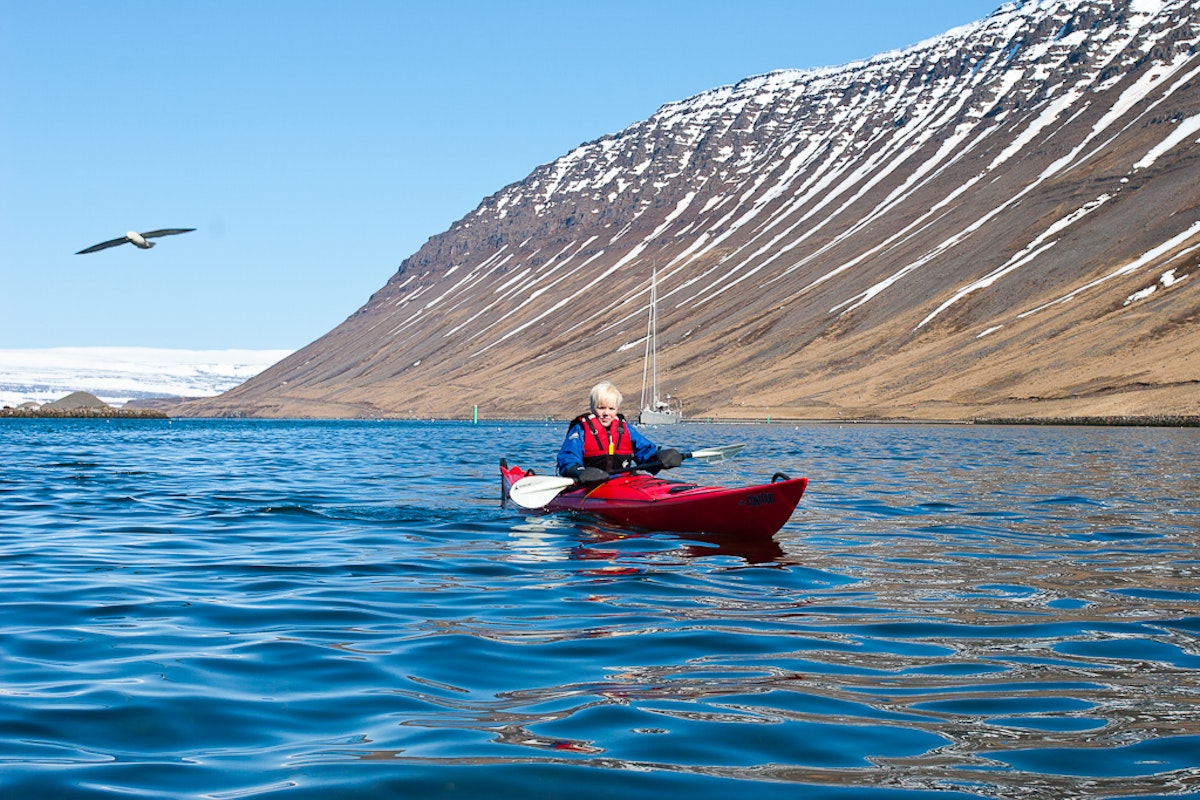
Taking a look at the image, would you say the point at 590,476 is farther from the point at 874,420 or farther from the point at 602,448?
the point at 874,420

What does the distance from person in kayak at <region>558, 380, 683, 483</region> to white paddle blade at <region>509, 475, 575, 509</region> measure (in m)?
0.17

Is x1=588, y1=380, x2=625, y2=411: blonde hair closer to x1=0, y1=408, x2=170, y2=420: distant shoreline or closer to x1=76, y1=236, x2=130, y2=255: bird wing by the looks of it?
x1=76, y1=236, x2=130, y2=255: bird wing

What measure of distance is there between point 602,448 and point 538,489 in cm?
120

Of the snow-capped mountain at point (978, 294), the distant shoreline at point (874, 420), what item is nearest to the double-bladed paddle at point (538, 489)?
the distant shoreline at point (874, 420)

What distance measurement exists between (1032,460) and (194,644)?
33.4m

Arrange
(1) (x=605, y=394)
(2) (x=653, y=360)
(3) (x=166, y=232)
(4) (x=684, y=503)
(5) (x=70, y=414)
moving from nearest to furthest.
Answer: (4) (x=684, y=503) → (1) (x=605, y=394) → (3) (x=166, y=232) → (5) (x=70, y=414) → (2) (x=653, y=360)

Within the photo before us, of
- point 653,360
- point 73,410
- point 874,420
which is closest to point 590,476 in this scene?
point 874,420

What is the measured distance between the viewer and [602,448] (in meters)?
17.4

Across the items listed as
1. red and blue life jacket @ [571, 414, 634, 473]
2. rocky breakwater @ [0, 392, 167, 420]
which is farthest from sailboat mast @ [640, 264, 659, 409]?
red and blue life jacket @ [571, 414, 634, 473]

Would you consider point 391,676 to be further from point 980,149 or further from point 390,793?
point 980,149

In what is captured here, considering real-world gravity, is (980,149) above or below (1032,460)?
above

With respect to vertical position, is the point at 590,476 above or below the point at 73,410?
below

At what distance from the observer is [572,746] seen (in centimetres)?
593

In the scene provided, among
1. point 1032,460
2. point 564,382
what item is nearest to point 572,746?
point 1032,460
